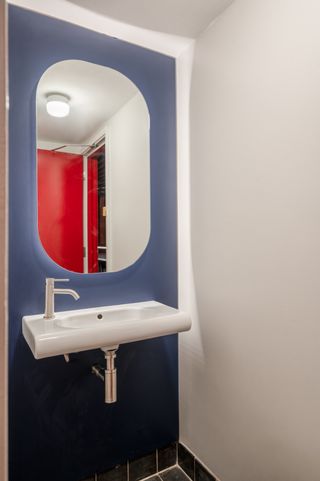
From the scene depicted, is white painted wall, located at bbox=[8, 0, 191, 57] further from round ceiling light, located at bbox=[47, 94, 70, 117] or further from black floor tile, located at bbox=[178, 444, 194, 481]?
black floor tile, located at bbox=[178, 444, 194, 481]

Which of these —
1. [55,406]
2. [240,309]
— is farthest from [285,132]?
[55,406]

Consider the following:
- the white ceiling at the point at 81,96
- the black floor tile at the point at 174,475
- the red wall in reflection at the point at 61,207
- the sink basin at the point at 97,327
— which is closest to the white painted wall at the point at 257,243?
the black floor tile at the point at 174,475

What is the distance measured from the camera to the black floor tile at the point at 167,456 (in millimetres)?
1652

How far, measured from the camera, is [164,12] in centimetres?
142

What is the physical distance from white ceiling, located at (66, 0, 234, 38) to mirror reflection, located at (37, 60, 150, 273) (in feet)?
0.76

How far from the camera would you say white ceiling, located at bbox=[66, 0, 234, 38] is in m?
1.35

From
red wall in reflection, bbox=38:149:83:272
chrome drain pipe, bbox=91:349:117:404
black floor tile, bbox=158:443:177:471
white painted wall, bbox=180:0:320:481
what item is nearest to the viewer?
white painted wall, bbox=180:0:320:481

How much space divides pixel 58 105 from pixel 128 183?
18.7 inches

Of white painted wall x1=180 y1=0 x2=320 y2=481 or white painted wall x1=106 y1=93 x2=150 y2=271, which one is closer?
white painted wall x1=180 y1=0 x2=320 y2=481

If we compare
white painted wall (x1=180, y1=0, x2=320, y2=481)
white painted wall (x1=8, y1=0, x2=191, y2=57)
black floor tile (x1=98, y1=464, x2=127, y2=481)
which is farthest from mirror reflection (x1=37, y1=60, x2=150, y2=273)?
black floor tile (x1=98, y1=464, x2=127, y2=481)

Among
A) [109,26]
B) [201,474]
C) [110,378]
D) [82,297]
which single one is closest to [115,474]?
[201,474]

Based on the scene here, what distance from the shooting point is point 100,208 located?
1.57m

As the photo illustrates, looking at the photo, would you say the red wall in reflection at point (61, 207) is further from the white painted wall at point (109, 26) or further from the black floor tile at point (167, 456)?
the black floor tile at point (167, 456)

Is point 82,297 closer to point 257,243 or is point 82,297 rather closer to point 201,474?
point 257,243
